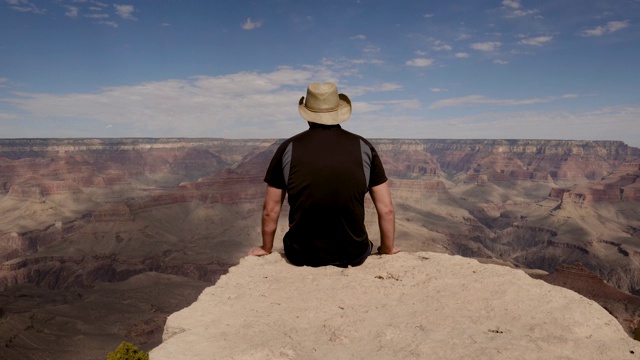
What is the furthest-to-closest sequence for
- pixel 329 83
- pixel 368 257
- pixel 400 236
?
1. pixel 400 236
2. pixel 368 257
3. pixel 329 83

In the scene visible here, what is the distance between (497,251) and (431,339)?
11847 cm

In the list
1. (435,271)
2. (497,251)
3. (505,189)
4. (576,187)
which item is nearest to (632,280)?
(497,251)

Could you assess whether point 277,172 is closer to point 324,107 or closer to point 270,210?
point 270,210

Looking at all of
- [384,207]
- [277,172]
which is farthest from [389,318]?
[277,172]

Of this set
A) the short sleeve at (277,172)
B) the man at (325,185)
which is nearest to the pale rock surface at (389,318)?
the man at (325,185)

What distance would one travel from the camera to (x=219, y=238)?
101000mm

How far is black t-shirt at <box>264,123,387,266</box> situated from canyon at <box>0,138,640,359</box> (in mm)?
39288

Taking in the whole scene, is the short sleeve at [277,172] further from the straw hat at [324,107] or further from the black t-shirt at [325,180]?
the straw hat at [324,107]

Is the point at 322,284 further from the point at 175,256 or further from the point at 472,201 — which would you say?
the point at 472,201

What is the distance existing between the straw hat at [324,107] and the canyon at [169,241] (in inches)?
1567

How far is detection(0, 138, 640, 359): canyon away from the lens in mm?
46375

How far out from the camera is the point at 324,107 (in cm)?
543

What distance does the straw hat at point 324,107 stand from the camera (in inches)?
212

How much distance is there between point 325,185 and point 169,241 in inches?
3890
